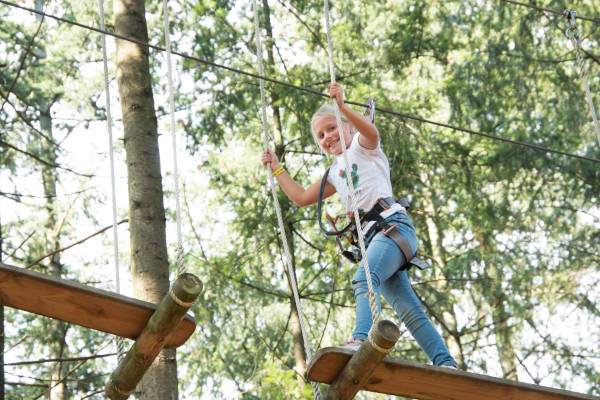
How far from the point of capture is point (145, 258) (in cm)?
376

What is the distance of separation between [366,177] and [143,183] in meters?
1.22

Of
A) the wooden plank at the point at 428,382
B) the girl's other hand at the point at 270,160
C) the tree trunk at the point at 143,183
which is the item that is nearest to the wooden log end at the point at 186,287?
the wooden plank at the point at 428,382

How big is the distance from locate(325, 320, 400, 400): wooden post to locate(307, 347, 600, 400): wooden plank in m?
0.04

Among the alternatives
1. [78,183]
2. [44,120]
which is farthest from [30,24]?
[78,183]

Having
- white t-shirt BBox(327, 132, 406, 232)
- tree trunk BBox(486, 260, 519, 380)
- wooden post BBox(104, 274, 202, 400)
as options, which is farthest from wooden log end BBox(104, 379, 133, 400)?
tree trunk BBox(486, 260, 519, 380)

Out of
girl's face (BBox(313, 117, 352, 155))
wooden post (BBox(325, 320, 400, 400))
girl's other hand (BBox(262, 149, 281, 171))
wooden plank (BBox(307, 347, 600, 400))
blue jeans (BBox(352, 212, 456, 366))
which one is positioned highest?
girl's other hand (BBox(262, 149, 281, 171))

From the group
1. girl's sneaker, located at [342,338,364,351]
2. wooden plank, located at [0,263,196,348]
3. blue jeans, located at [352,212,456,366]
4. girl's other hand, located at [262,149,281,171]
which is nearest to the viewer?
wooden plank, located at [0,263,196,348]

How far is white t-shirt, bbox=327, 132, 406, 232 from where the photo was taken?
3.34 m

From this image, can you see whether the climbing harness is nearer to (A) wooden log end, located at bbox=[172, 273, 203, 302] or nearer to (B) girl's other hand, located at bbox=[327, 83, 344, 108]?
(B) girl's other hand, located at bbox=[327, 83, 344, 108]

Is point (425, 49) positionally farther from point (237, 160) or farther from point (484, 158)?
point (237, 160)

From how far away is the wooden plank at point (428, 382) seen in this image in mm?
2641

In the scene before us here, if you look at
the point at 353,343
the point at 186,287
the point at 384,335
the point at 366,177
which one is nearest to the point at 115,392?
the point at 186,287

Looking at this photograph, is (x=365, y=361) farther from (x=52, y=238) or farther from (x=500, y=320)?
(x=52, y=238)

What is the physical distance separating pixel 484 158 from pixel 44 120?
19.5 ft
